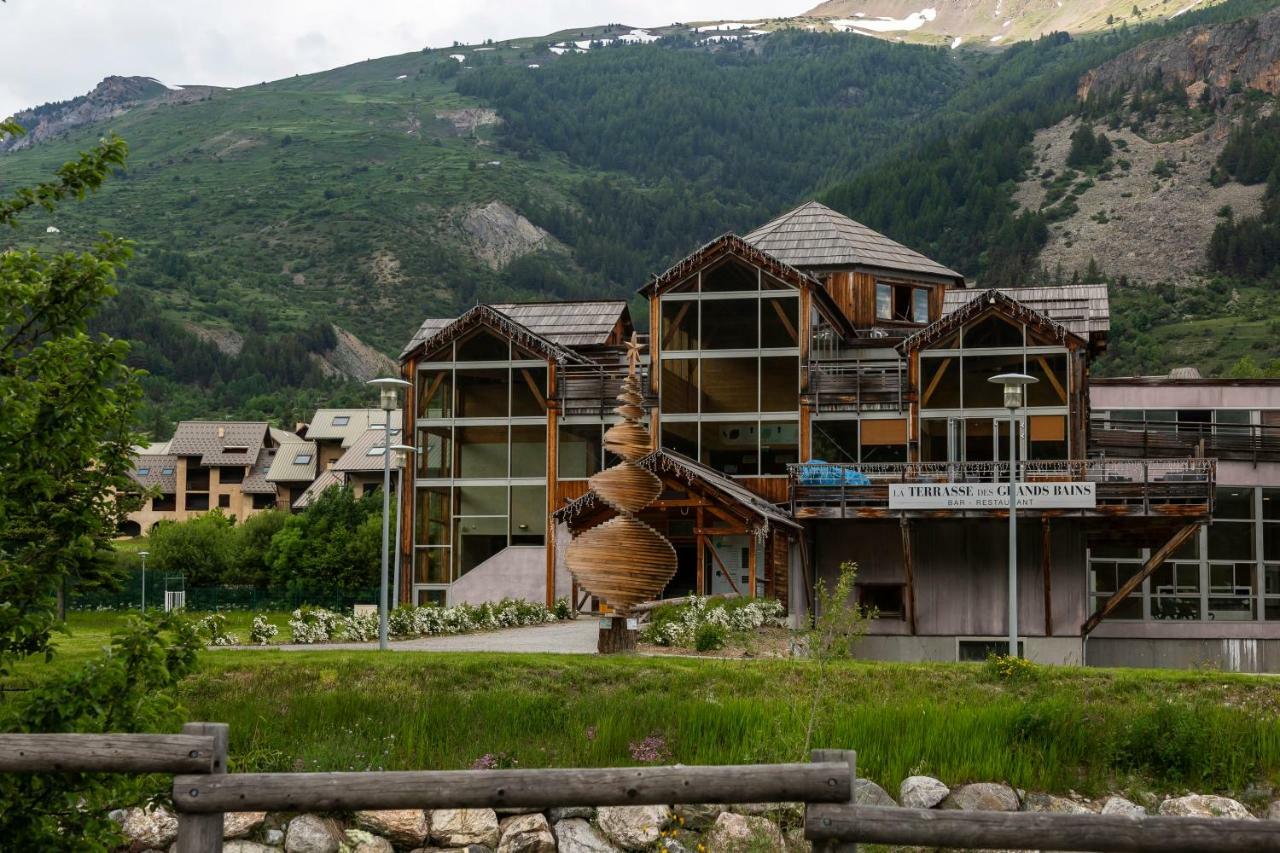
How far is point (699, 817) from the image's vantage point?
61.2 ft

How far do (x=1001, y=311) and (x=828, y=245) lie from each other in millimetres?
9892

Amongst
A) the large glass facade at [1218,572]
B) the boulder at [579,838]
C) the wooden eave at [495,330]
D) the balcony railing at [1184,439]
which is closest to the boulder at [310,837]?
the boulder at [579,838]

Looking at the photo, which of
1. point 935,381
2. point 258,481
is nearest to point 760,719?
point 935,381

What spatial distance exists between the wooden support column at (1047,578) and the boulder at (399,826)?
2204 cm

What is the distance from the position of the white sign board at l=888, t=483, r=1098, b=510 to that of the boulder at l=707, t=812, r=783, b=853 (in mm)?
19661

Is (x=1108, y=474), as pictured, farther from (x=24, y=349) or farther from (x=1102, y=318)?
(x=24, y=349)

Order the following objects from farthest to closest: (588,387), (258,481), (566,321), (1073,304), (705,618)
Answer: (258,481)
(566,321)
(1073,304)
(588,387)
(705,618)

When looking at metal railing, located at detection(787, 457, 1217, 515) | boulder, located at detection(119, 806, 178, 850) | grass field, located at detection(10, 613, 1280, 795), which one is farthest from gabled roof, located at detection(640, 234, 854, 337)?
boulder, located at detection(119, 806, 178, 850)

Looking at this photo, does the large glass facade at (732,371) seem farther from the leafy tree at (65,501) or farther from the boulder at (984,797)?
the leafy tree at (65,501)

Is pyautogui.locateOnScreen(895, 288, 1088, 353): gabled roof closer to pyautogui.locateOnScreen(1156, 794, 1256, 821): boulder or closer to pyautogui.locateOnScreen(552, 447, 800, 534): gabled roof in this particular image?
pyautogui.locateOnScreen(552, 447, 800, 534): gabled roof

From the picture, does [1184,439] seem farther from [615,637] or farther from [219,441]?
[219,441]

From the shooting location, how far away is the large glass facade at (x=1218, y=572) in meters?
45.3

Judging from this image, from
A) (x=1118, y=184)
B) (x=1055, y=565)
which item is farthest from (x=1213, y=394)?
(x=1118, y=184)

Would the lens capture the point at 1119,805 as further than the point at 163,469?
No
